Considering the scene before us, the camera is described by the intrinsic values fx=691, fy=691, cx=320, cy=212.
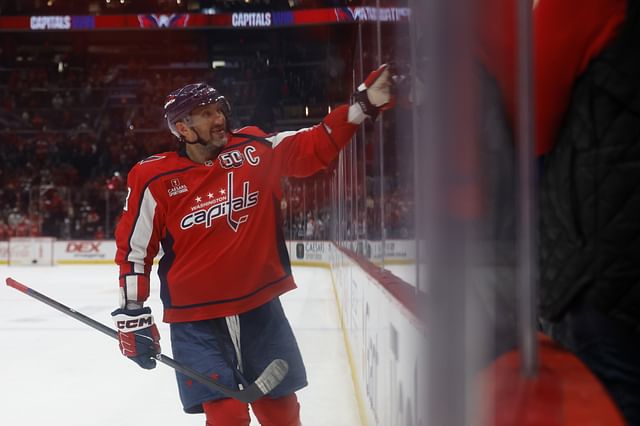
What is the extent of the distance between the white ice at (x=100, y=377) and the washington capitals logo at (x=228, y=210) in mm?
889

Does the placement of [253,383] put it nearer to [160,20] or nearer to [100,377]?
[100,377]

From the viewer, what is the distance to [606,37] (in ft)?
1.63

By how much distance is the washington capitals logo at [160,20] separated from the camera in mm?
14805

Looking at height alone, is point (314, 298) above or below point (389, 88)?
below

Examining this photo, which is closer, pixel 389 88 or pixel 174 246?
pixel 389 88

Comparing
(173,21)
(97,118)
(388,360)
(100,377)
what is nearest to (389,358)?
(388,360)

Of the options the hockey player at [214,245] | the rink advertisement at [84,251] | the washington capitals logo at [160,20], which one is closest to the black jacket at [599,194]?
the hockey player at [214,245]

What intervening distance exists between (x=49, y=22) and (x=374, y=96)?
15.2 meters

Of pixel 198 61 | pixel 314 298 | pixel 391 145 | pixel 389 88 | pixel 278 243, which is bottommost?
pixel 314 298

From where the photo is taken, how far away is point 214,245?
1.67m

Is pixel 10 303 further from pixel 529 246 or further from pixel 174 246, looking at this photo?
pixel 529 246

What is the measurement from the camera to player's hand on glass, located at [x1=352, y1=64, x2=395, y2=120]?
4.19 ft

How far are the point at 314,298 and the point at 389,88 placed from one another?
15.5ft

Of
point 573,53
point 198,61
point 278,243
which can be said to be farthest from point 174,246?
point 198,61
